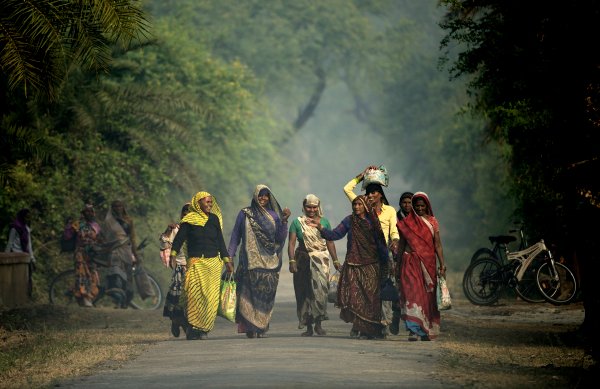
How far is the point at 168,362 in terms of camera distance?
12938 mm

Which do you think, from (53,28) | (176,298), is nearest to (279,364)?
(176,298)

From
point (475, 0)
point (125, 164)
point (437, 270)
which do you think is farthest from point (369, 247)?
point (125, 164)

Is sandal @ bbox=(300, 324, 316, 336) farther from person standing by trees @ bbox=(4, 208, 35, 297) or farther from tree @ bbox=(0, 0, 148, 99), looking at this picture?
person standing by trees @ bbox=(4, 208, 35, 297)

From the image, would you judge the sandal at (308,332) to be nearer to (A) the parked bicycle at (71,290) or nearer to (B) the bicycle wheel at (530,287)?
(B) the bicycle wheel at (530,287)

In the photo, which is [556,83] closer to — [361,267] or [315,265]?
[361,267]

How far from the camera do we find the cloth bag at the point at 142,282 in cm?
2334

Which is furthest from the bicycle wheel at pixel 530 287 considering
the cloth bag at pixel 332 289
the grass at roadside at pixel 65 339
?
the grass at roadside at pixel 65 339

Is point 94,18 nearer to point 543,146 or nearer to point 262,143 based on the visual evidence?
point 543,146

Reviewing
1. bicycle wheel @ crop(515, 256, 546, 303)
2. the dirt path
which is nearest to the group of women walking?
the dirt path

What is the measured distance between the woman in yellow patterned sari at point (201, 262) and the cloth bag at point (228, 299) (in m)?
0.10

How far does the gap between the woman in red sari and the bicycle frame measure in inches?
199

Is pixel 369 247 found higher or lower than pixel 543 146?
lower

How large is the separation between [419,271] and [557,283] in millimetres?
5548

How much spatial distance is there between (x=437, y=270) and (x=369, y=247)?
0.95 m
